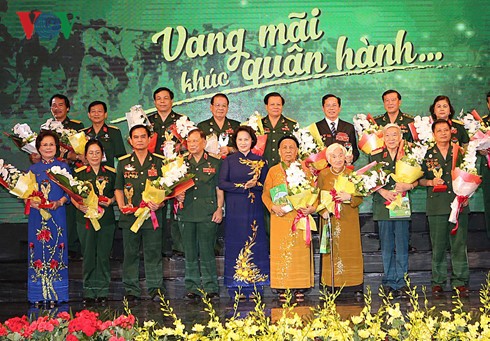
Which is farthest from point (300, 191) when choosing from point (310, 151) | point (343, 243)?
point (343, 243)

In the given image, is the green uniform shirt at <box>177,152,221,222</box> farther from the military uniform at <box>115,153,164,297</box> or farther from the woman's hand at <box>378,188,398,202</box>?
the woman's hand at <box>378,188,398,202</box>

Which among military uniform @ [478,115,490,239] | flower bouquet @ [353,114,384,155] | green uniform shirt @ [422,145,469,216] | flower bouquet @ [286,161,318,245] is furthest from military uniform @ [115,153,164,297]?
military uniform @ [478,115,490,239]

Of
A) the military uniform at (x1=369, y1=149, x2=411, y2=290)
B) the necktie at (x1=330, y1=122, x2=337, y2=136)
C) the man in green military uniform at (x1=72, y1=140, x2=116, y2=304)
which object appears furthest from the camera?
the necktie at (x1=330, y1=122, x2=337, y2=136)

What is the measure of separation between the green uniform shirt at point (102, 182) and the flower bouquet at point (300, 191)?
1542 millimetres

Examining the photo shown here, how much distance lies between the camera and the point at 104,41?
904 centimetres

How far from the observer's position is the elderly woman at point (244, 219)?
23.5 ft

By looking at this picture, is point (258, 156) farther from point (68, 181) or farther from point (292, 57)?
point (292, 57)

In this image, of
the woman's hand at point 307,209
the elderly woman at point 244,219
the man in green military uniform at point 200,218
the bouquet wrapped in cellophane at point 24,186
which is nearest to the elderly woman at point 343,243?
the woman's hand at point 307,209

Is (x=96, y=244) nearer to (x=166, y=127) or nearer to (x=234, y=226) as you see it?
(x=234, y=226)

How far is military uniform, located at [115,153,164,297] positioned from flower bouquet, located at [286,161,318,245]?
1138 mm

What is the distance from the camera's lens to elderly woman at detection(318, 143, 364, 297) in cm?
705

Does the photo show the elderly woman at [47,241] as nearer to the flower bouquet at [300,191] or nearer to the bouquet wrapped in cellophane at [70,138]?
the bouquet wrapped in cellophane at [70,138]

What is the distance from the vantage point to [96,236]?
7332mm

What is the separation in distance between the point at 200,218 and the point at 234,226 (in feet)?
0.95
